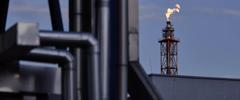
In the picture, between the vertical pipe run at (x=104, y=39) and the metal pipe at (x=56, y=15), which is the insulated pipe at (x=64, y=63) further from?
the metal pipe at (x=56, y=15)

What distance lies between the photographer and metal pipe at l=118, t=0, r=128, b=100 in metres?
22.1

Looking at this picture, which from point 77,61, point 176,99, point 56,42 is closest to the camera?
→ point 56,42

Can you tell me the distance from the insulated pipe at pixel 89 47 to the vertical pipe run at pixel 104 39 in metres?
0.33

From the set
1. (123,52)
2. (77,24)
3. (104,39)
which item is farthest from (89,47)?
(77,24)

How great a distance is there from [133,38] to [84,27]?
70.5 inches

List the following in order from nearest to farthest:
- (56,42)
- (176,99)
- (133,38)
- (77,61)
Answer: (56,42), (77,61), (133,38), (176,99)

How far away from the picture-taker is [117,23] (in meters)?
22.3

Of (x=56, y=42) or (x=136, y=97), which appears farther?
(x=136, y=97)

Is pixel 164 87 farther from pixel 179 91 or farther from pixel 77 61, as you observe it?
pixel 77 61

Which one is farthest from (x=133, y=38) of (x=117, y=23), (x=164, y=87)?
(x=164, y=87)

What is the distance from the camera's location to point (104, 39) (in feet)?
69.9

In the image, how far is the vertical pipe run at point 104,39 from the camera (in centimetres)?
2098

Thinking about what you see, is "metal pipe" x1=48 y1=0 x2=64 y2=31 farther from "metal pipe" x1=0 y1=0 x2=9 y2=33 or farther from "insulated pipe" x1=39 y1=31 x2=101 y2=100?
"insulated pipe" x1=39 y1=31 x2=101 y2=100

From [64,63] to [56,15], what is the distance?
8092 millimetres
